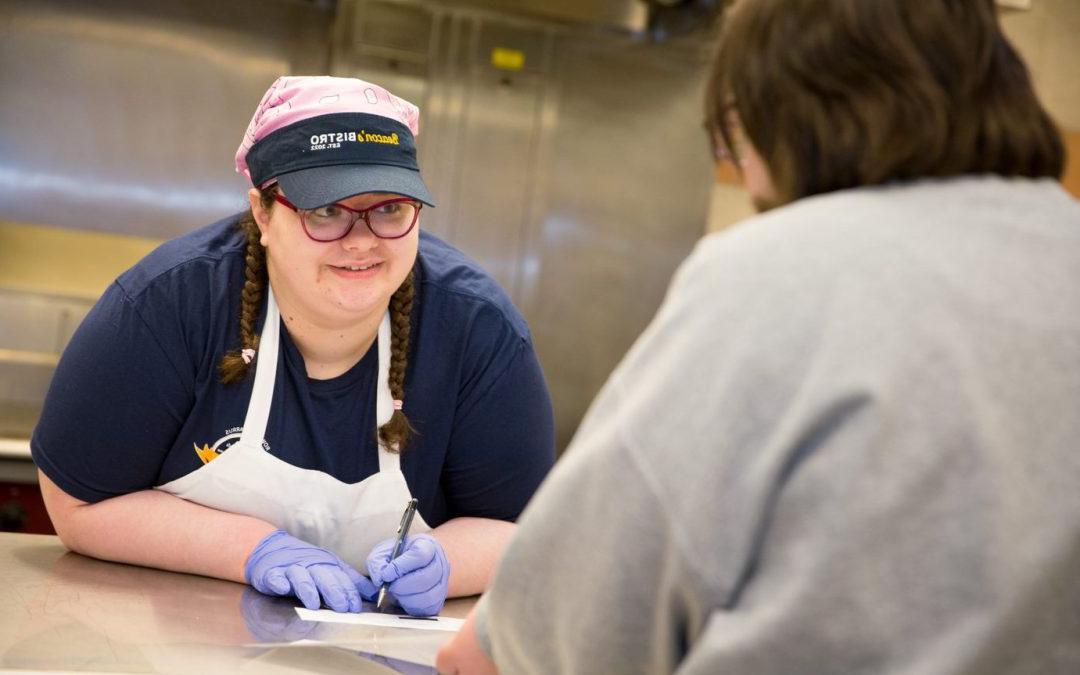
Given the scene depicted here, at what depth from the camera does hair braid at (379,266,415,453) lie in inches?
58.2

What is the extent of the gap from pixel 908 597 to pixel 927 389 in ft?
0.40

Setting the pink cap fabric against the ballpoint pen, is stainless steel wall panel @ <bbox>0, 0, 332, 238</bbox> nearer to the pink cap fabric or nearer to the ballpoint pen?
the pink cap fabric

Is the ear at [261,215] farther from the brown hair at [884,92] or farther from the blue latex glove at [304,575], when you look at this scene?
the brown hair at [884,92]

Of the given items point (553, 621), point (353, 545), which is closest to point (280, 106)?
point (353, 545)

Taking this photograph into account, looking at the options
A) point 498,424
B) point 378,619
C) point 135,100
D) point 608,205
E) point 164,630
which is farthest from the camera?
point 608,205

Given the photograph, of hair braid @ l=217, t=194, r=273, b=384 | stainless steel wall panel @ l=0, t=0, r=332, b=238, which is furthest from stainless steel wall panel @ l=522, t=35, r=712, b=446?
hair braid @ l=217, t=194, r=273, b=384

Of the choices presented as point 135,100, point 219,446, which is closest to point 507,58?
point 135,100

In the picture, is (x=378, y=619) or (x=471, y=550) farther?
(x=471, y=550)

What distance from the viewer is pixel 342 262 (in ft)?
4.66

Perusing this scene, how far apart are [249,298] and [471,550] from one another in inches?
17.6

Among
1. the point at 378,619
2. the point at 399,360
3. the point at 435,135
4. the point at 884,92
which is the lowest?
the point at 378,619

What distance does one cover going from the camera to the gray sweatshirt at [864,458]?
63 cm

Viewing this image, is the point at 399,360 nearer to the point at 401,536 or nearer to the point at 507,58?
the point at 401,536

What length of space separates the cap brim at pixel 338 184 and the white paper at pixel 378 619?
488 mm
